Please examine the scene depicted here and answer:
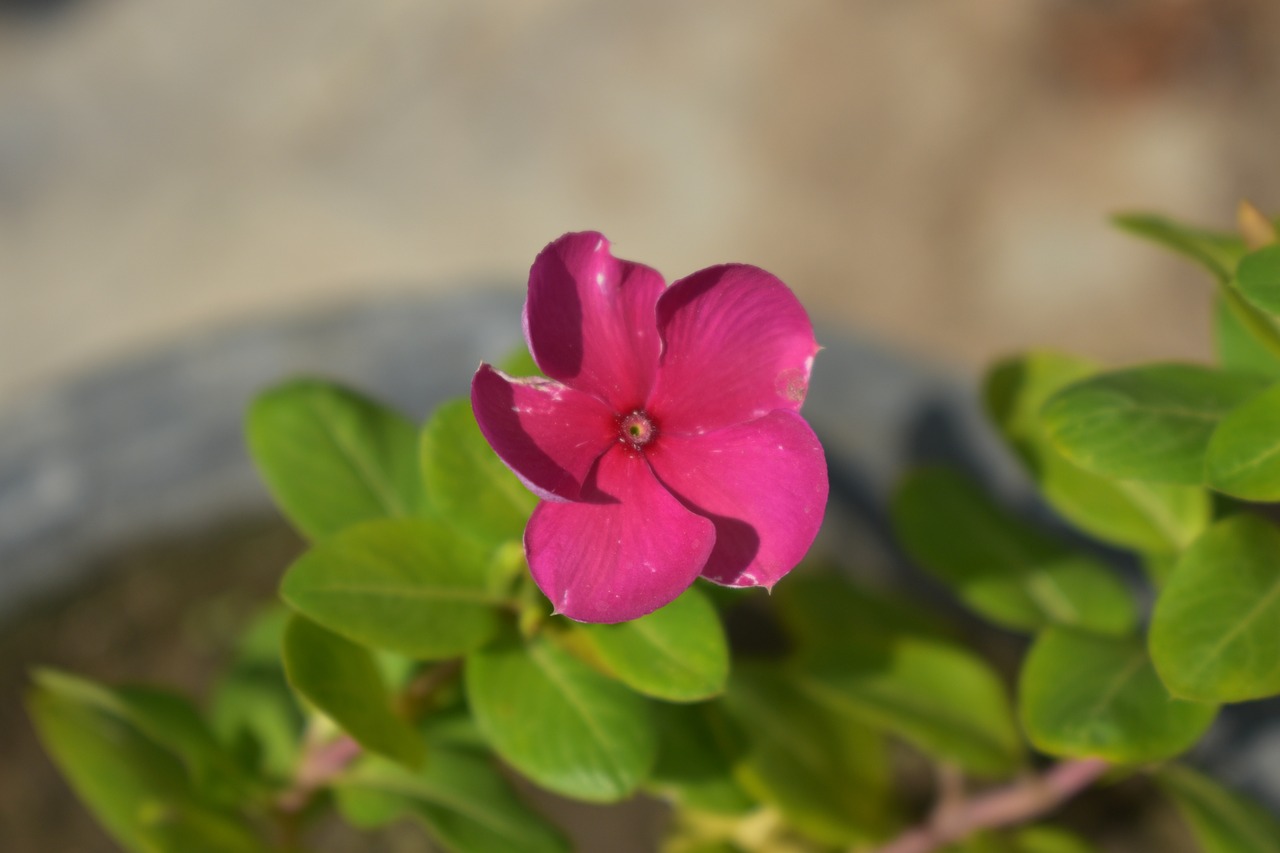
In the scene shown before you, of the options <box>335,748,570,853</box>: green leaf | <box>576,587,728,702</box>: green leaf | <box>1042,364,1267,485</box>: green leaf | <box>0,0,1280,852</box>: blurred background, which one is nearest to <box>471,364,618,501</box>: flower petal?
<box>576,587,728,702</box>: green leaf

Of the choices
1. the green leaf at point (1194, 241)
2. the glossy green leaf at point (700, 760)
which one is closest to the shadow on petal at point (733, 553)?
the glossy green leaf at point (700, 760)

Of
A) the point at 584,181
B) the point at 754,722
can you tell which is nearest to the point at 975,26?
the point at 584,181

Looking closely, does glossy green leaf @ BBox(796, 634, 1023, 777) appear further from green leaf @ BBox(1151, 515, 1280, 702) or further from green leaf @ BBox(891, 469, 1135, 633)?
green leaf @ BBox(1151, 515, 1280, 702)

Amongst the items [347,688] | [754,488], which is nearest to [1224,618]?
[754,488]

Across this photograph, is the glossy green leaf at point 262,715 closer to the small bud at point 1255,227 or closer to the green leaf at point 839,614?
the green leaf at point 839,614

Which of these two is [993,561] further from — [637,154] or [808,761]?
[637,154]

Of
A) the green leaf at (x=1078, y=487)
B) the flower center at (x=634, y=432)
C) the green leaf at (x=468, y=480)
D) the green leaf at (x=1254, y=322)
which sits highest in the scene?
the green leaf at (x=1254, y=322)

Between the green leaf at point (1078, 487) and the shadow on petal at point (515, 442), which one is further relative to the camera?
the green leaf at point (1078, 487)
